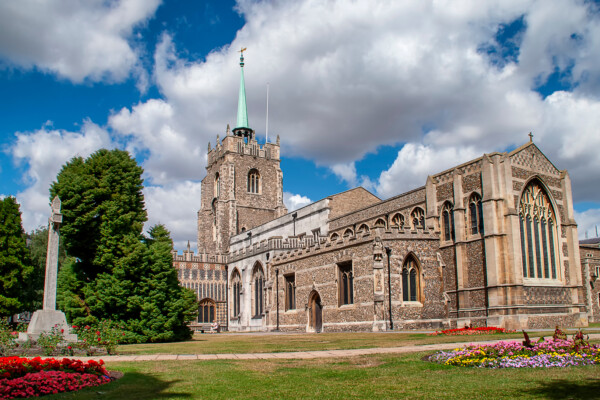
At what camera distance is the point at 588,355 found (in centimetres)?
1056

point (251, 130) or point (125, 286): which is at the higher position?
point (251, 130)

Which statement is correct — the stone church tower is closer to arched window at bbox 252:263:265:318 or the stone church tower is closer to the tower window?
arched window at bbox 252:263:265:318

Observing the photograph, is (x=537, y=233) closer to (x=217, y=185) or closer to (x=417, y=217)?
(x=417, y=217)

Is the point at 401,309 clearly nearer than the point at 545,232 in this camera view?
Yes

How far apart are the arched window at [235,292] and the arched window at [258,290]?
4977 mm

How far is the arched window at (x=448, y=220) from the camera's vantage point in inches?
1268

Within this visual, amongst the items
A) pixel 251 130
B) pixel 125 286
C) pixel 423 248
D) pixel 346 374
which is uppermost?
pixel 251 130

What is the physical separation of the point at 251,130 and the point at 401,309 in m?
50.3

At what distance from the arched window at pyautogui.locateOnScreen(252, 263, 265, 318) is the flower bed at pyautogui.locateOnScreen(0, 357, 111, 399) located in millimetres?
35296

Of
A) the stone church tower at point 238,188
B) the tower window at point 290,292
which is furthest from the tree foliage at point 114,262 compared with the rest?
the stone church tower at point 238,188

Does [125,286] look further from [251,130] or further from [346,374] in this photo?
[251,130]

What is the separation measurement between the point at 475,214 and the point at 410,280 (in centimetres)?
553

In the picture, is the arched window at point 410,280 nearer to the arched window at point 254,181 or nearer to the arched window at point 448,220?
the arched window at point 448,220

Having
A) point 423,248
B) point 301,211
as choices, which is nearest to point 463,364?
point 423,248
